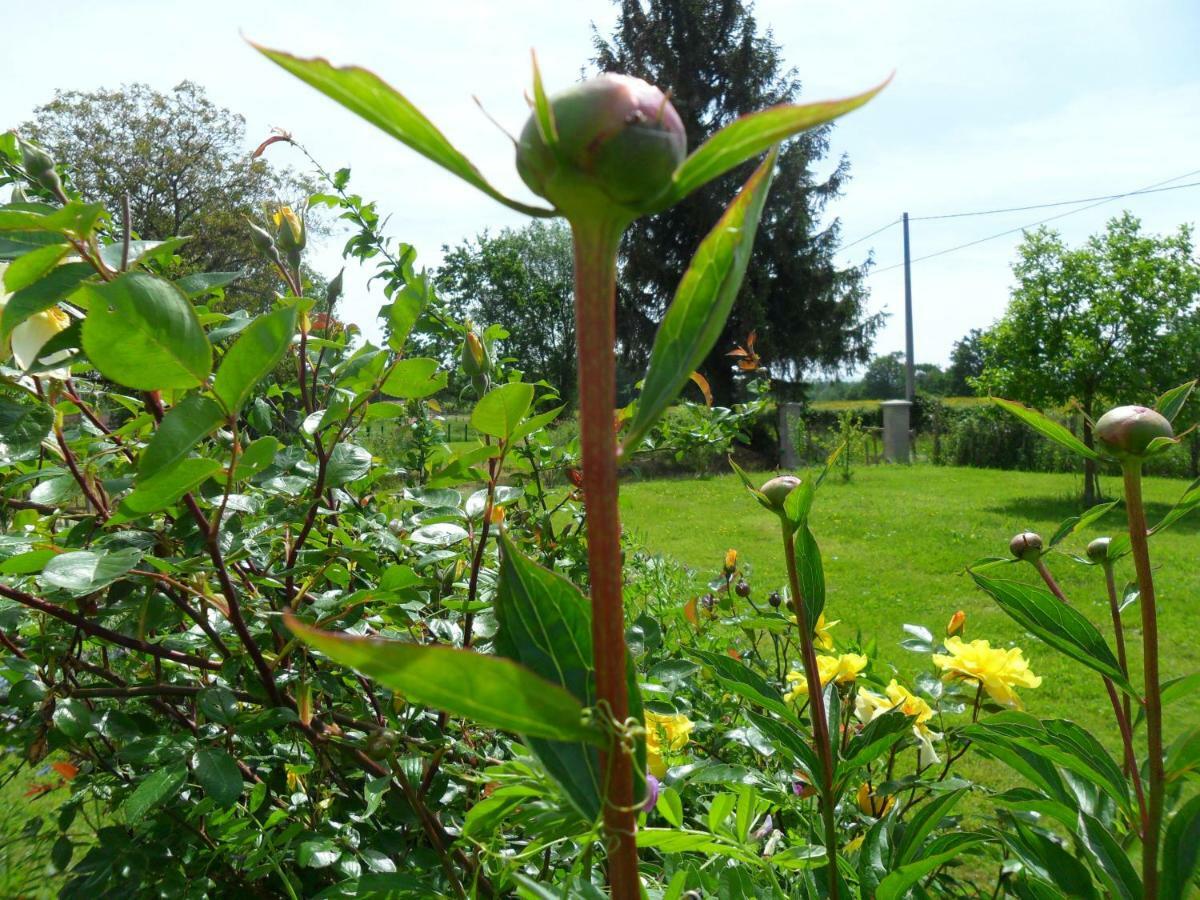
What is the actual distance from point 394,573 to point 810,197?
1958 cm

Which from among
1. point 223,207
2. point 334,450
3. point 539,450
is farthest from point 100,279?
point 223,207

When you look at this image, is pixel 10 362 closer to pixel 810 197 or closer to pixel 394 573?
pixel 394 573

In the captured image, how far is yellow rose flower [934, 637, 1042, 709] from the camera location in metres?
1.11

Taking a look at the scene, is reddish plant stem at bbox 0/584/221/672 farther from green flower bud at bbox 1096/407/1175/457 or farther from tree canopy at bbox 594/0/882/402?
tree canopy at bbox 594/0/882/402

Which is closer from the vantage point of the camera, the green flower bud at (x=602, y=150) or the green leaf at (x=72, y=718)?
the green flower bud at (x=602, y=150)

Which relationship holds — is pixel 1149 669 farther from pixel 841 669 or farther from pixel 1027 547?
pixel 841 669

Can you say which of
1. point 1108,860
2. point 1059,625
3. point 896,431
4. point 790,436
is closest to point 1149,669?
point 1059,625

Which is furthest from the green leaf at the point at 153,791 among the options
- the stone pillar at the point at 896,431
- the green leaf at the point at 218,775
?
the stone pillar at the point at 896,431

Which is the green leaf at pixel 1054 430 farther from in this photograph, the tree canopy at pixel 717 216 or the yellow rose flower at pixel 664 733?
the tree canopy at pixel 717 216

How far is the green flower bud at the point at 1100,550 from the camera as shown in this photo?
2.21 ft

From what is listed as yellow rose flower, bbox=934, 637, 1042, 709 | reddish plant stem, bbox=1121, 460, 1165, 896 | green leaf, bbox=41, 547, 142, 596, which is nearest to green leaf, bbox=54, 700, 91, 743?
green leaf, bbox=41, 547, 142, 596

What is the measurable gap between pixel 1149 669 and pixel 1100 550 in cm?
21

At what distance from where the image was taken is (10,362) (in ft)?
2.23

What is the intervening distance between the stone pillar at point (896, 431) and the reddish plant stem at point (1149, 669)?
15.8m
